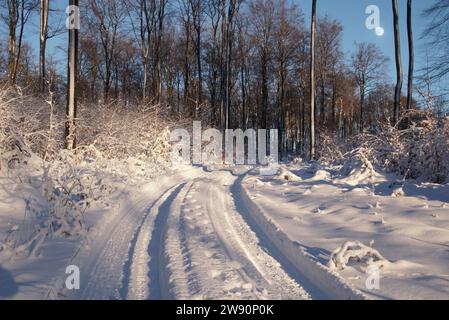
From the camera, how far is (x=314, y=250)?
466 centimetres

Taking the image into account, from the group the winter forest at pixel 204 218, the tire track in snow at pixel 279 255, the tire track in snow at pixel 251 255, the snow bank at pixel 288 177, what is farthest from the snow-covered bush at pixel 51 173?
the snow bank at pixel 288 177

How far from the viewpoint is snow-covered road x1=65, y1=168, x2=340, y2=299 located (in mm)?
3617

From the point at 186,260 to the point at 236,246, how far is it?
3.01 feet

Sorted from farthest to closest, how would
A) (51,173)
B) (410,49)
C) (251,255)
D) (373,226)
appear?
1. (410,49)
2. (51,173)
3. (373,226)
4. (251,255)

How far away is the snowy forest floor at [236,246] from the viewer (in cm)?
364

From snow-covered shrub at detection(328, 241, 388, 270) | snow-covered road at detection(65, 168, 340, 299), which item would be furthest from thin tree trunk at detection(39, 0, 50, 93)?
snow-covered shrub at detection(328, 241, 388, 270)

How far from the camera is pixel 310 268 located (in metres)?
4.17

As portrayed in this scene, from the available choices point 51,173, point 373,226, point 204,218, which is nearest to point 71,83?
point 51,173

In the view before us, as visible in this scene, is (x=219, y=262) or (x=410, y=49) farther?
(x=410, y=49)

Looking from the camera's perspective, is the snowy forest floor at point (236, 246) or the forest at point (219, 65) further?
the forest at point (219, 65)

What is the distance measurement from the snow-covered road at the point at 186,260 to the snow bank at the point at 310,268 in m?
0.09

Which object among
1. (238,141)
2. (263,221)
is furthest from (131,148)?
(238,141)

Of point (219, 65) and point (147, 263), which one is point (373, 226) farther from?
point (219, 65)

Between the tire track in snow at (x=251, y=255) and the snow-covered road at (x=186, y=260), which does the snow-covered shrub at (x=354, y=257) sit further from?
the tire track in snow at (x=251, y=255)
